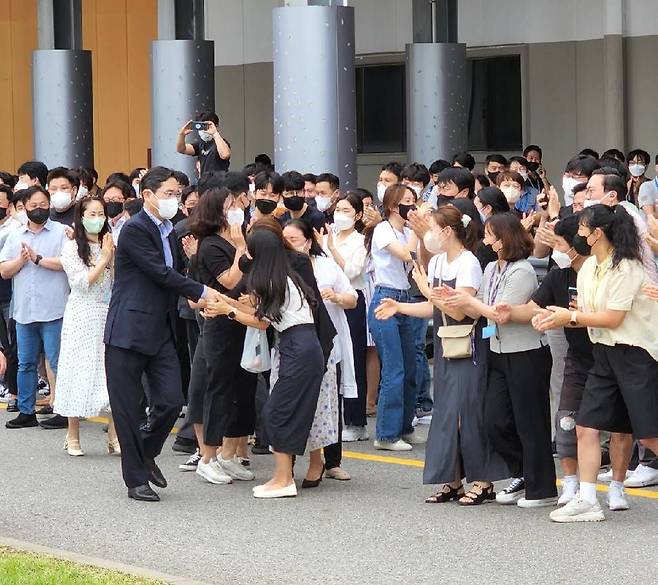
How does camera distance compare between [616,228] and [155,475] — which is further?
[155,475]

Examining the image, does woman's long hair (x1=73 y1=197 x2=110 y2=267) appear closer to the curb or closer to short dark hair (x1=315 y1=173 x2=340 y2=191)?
short dark hair (x1=315 y1=173 x2=340 y2=191)

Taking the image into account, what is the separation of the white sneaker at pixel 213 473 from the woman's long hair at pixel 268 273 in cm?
122

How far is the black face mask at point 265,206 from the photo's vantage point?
10.7 meters

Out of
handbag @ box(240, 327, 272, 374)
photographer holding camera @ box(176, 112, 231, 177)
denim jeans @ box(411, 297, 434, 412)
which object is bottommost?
denim jeans @ box(411, 297, 434, 412)

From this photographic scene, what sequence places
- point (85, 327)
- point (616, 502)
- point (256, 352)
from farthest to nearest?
point (85, 327), point (256, 352), point (616, 502)

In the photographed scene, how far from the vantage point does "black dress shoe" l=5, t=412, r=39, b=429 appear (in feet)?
40.4

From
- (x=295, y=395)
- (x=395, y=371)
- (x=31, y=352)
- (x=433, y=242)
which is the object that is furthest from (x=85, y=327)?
(x=433, y=242)

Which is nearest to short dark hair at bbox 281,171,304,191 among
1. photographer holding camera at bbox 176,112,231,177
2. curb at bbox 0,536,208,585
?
photographer holding camera at bbox 176,112,231,177

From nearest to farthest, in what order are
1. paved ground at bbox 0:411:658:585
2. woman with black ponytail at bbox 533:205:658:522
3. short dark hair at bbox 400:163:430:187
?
paved ground at bbox 0:411:658:585
woman with black ponytail at bbox 533:205:658:522
short dark hair at bbox 400:163:430:187

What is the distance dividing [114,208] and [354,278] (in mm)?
2232

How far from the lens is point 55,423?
12.3 m

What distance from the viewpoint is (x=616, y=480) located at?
8.88 meters

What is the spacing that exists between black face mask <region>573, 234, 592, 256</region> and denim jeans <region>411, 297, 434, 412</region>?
9.22ft

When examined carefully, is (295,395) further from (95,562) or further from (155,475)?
(95,562)
